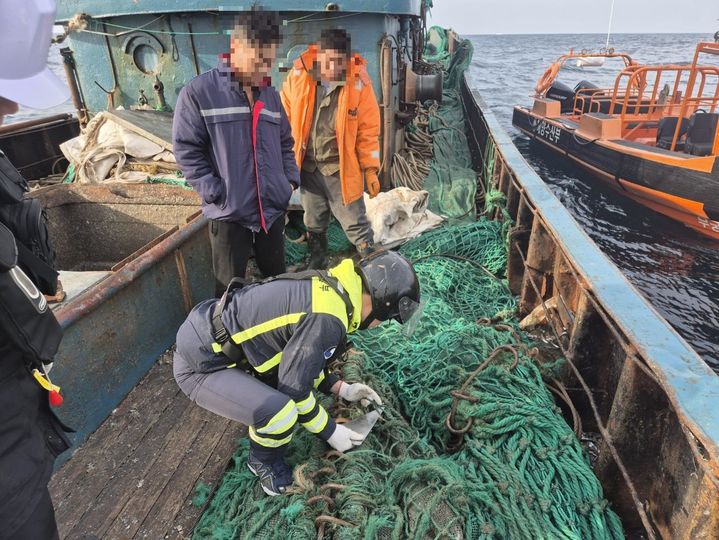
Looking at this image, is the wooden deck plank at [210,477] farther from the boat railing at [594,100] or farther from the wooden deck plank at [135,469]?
the boat railing at [594,100]

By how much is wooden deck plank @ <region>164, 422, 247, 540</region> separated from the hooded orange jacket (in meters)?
2.05

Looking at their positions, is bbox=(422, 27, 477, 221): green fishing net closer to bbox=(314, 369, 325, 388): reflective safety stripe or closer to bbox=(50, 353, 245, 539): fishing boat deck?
bbox=(314, 369, 325, 388): reflective safety stripe

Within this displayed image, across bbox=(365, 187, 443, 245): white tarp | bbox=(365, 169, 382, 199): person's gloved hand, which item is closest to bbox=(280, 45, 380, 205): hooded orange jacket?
bbox=(365, 169, 382, 199): person's gloved hand

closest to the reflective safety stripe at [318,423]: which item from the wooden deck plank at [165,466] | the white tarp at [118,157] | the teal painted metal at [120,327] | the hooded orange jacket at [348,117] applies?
the wooden deck plank at [165,466]

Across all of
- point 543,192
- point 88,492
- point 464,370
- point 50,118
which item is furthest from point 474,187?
point 50,118

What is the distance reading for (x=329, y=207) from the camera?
14.0 feet

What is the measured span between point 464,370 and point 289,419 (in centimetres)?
120

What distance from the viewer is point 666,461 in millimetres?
2109

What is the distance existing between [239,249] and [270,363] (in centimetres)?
114

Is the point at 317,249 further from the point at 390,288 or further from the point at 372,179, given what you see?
the point at 390,288

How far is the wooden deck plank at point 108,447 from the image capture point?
2248 mm

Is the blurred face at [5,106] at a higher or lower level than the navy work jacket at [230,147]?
higher

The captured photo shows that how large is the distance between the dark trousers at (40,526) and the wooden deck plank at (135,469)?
76 cm

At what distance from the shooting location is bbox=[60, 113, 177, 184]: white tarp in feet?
14.9
